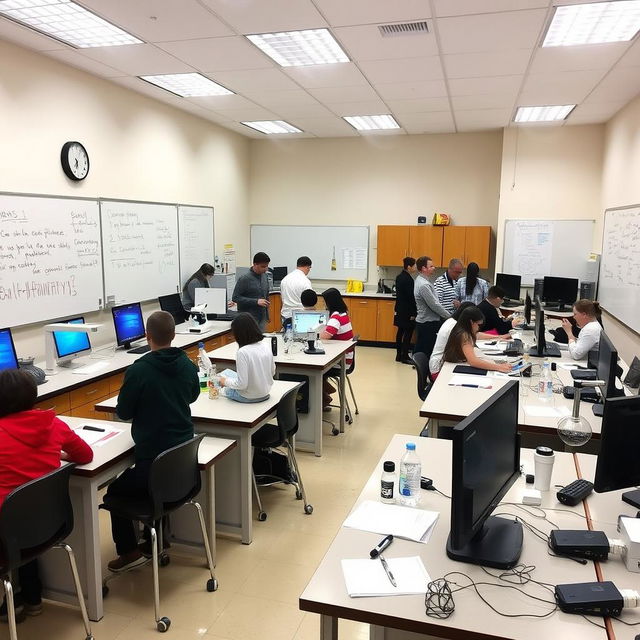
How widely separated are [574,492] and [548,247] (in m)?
6.74

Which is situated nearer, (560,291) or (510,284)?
(560,291)

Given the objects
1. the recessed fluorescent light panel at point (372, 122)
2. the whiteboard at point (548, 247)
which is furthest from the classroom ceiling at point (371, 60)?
the whiteboard at point (548, 247)

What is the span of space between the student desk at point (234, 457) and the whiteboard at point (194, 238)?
4080 mm

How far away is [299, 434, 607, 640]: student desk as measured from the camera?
153 cm

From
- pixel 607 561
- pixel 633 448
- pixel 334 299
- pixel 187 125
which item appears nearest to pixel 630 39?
pixel 334 299

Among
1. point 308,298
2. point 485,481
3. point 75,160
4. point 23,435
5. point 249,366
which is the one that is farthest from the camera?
point 308,298

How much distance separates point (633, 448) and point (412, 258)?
6.72 m

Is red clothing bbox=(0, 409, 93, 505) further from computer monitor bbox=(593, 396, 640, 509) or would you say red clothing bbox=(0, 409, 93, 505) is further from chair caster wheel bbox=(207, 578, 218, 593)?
computer monitor bbox=(593, 396, 640, 509)

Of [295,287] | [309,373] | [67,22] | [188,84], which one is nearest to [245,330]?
[309,373]

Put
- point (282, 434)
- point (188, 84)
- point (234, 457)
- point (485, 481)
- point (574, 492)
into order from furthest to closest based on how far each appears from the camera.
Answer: point (188, 84) < point (282, 434) < point (234, 457) < point (574, 492) < point (485, 481)

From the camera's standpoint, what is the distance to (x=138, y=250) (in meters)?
6.37

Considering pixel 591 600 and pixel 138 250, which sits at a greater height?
pixel 138 250

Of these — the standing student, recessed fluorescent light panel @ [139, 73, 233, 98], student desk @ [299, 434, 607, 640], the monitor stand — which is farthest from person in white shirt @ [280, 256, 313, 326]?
the monitor stand

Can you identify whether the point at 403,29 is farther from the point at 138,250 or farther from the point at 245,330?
the point at 138,250
